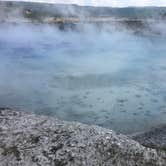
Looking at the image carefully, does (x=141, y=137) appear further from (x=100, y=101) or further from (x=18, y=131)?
(x=100, y=101)

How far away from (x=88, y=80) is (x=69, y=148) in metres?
7.97

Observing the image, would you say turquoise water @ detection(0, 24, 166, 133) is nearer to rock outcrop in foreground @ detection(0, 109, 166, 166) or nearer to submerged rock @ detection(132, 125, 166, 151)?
submerged rock @ detection(132, 125, 166, 151)

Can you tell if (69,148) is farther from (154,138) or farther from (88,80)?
(88,80)

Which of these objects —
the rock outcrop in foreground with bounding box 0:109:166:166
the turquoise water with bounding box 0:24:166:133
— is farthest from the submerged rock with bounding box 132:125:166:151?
the turquoise water with bounding box 0:24:166:133

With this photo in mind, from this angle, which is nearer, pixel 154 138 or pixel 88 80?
pixel 154 138

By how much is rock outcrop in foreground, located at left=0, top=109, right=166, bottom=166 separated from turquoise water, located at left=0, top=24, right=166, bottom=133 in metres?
2.70

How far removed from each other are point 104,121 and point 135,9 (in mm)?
41196

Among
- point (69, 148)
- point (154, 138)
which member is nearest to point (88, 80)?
point (154, 138)

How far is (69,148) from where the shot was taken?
5.98 meters

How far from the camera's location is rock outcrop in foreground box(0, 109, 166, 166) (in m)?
5.72

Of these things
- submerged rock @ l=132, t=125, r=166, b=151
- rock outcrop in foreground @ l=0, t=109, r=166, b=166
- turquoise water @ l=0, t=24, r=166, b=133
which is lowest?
turquoise water @ l=0, t=24, r=166, b=133

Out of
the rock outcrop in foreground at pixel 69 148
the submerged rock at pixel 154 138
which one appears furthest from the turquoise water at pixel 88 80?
the rock outcrop in foreground at pixel 69 148

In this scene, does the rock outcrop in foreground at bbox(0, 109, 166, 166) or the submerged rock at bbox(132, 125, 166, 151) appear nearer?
the rock outcrop in foreground at bbox(0, 109, 166, 166)

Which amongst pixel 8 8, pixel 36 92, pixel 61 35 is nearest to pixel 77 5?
pixel 8 8
